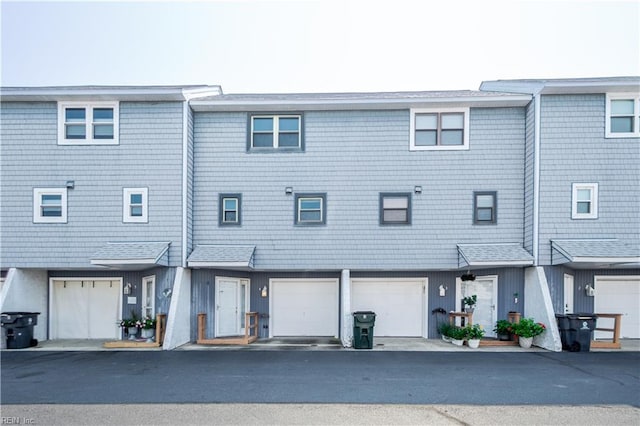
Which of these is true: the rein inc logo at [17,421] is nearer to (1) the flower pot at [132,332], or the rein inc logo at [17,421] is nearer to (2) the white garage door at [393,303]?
(1) the flower pot at [132,332]

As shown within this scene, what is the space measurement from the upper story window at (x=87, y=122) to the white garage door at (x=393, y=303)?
8.77 metres

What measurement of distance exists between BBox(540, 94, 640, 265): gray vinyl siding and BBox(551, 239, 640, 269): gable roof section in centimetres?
18

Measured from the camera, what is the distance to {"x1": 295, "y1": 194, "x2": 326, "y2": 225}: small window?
12.1 m

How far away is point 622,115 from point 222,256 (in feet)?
39.4

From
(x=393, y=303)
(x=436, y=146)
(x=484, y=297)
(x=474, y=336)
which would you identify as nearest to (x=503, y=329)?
(x=474, y=336)

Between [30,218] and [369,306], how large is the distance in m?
10.5

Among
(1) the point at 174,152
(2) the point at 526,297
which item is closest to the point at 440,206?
(2) the point at 526,297

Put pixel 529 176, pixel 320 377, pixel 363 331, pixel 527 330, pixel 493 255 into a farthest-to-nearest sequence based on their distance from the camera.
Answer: pixel 529 176, pixel 493 255, pixel 363 331, pixel 527 330, pixel 320 377

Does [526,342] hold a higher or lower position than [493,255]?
lower

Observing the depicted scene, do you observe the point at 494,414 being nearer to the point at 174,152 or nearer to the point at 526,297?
the point at 526,297

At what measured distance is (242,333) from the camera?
13.0m

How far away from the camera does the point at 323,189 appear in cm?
1209

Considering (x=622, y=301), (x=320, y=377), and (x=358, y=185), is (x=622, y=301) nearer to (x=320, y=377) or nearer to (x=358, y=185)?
(x=358, y=185)

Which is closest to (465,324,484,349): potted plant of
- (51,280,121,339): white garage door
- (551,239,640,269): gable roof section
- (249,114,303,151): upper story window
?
(551,239,640,269): gable roof section
